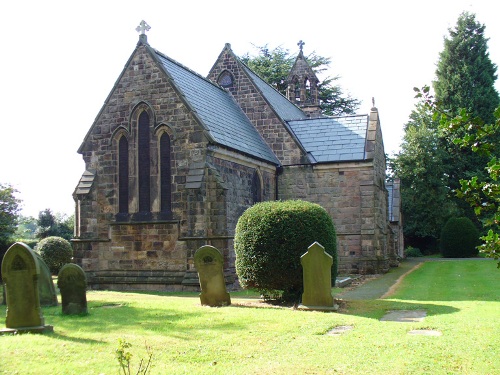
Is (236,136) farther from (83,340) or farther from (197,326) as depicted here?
(83,340)

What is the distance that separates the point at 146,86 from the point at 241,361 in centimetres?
1501

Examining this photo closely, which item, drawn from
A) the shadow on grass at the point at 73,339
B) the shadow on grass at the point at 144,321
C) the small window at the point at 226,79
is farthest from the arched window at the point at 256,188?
the shadow on grass at the point at 73,339

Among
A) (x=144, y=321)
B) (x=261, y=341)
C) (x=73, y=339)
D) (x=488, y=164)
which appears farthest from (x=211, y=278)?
(x=488, y=164)

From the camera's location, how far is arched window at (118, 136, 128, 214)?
21312 mm

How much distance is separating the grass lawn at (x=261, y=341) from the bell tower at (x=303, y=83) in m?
25.4

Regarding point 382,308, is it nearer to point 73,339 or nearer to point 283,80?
point 73,339

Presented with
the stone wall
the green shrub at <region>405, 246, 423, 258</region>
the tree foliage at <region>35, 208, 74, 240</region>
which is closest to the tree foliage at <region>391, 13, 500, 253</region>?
the green shrub at <region>405, 246, 423, 258</region>

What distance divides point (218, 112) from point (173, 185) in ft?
17.0

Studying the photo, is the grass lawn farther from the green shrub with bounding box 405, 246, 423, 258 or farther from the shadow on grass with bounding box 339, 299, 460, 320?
the green shrub with bounding box 405, 246, 423, 258

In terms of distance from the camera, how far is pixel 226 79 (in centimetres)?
2934

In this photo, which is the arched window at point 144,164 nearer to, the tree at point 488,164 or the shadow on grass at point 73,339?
the shadow on grass at point 73,339

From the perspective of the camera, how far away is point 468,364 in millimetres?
8141

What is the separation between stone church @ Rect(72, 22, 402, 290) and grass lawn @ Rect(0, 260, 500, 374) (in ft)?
18.1

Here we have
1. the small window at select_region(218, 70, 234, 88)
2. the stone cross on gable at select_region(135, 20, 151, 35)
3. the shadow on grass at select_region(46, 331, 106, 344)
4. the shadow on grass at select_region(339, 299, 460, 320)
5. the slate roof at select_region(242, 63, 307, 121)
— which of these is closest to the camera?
the shadow on grass at select_region(46, 331, 106, 344)
